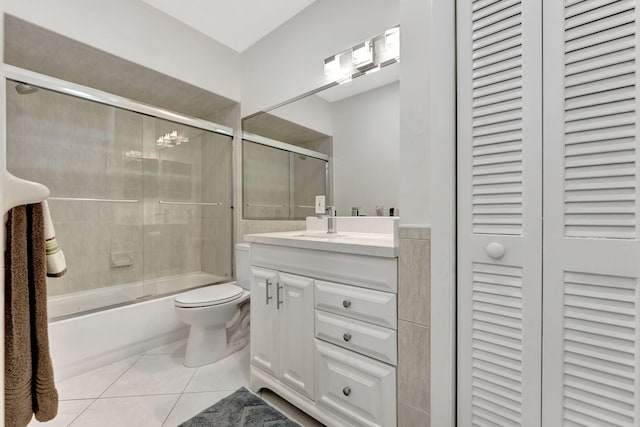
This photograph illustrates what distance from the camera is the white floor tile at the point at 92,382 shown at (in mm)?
1557

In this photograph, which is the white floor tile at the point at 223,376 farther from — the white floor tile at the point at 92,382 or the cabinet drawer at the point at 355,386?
the cabinet drawer at the point at 355,386

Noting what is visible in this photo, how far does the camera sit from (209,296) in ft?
6.25

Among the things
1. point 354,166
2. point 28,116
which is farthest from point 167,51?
point 354,166

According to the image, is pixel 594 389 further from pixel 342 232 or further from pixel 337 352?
pixel 342 232

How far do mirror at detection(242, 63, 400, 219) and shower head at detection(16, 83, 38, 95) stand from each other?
1.46 meters

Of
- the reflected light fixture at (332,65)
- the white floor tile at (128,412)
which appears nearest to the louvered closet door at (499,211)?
the reflected light fixture at (332,65)

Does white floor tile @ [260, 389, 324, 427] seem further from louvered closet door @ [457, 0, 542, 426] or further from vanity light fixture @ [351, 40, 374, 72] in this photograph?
vanity light fixture @ [351, 40, 374, 72]

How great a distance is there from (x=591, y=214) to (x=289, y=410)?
149 cm

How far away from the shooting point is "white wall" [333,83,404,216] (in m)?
1.57

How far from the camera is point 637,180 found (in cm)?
66

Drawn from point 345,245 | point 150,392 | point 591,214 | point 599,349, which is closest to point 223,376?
point 150,392

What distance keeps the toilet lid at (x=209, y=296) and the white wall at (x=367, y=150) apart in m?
0.94

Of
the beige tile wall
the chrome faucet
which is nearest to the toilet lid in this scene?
the chrome faucet

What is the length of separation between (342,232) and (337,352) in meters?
0.78
